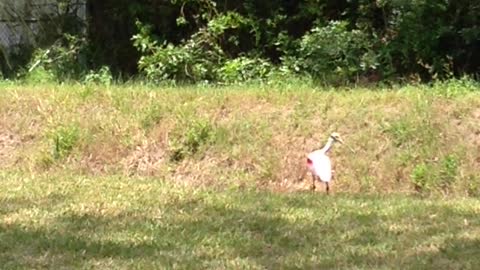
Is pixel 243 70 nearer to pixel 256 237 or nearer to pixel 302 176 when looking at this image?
pixel 302 176

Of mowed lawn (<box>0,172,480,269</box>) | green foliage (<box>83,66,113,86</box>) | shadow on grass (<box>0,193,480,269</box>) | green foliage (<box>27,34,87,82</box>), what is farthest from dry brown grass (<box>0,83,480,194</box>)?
green foliage (<box>27,34,87,82</box>)

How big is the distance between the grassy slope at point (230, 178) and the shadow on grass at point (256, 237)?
0.04ft

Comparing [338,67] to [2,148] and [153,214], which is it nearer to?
[2,148]

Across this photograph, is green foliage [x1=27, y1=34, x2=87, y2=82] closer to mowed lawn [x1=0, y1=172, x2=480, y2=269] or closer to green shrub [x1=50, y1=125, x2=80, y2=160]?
green shrub [x1=50, y1=125, x2=80, y2=160]

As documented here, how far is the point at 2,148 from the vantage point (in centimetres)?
912

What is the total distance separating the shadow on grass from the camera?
16.2 feet

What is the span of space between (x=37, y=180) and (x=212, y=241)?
280 cm

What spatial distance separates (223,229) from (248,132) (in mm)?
2959

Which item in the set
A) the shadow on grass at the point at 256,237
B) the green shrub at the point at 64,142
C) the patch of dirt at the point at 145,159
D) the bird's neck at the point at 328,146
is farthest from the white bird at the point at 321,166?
the green shrub at the point at 64,142

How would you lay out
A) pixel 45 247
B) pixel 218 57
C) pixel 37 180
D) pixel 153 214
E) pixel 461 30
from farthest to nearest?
pixel 218 57, pixel 461 30, pixel 37 180, pixel 153 214, pixel 45 247

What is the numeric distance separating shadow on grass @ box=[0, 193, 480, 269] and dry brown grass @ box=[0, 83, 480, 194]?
1.35 metres

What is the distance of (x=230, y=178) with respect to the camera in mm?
8258

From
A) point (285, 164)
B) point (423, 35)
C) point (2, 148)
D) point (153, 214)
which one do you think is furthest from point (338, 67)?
point (153, 214)

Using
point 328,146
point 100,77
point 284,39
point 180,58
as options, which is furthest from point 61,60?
point 328,146
